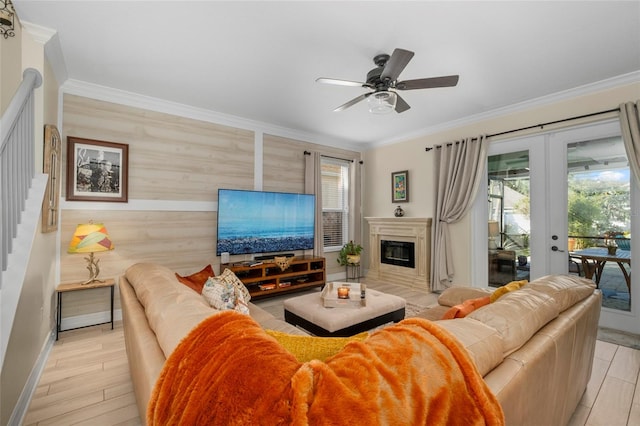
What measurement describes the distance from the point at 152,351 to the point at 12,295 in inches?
25.4

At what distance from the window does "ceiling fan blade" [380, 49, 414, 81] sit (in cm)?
285

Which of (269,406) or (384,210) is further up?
(384,210)

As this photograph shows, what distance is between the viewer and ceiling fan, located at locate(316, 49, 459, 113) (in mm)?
2084

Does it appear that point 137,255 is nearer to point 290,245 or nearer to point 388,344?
point 290,245

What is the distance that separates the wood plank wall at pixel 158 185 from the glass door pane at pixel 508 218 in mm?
3294

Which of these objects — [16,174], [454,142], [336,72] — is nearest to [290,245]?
[336,72]

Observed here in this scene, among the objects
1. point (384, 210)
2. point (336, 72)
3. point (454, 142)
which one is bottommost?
point (384, 210)

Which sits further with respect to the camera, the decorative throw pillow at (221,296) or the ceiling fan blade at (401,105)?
the ceiling fan blade at (401,105)

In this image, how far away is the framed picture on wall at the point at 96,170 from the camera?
2957 mm

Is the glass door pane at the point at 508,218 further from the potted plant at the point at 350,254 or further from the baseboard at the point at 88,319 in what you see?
the baseboard at the point at 88,319

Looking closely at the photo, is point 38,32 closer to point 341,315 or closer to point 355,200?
point 341,315

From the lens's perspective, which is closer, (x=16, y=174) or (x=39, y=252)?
(x=16, y=174)

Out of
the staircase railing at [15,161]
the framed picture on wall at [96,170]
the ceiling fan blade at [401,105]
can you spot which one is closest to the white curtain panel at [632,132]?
the ceiling fan blade at [401,105]

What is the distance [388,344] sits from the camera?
2.40ft
